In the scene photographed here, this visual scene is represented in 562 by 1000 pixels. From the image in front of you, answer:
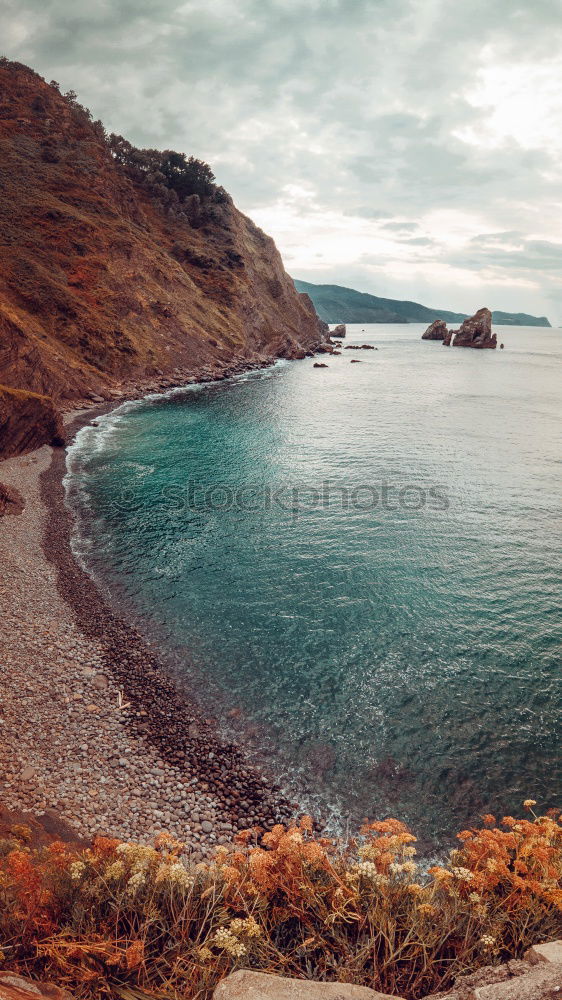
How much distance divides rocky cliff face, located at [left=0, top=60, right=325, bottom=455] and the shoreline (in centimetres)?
2696

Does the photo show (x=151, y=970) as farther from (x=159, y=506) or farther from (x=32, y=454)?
(x=32, y=454)

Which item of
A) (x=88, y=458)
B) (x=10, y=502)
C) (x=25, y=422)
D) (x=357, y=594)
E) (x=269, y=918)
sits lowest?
(x=357, y=594)

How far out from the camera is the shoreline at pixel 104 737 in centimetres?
1366

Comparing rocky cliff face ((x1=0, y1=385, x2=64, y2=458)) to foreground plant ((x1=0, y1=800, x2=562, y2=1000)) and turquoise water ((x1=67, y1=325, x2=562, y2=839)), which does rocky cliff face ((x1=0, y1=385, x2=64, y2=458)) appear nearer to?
turquoise water ((x1=67, y1=325, x2=562, y2=839))

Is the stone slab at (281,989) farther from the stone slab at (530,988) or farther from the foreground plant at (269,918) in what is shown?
the stone slab at (530,988)

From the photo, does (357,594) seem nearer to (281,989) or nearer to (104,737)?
(104,737)

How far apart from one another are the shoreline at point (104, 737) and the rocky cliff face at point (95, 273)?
26965 mm

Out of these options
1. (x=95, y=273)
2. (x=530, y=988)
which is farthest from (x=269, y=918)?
(x=95, y=273)

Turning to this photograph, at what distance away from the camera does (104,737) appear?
16.2 meters

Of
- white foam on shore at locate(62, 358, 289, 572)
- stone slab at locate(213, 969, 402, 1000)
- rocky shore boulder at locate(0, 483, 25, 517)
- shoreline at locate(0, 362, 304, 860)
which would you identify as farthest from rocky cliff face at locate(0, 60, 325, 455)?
stone slab at locate(213, 969, 402, 1000)

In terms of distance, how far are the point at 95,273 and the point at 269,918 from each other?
9645 centimetres

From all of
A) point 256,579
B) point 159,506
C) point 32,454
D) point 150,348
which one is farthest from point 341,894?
point 150,348

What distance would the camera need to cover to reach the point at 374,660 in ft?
67.5

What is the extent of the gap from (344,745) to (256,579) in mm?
11512
